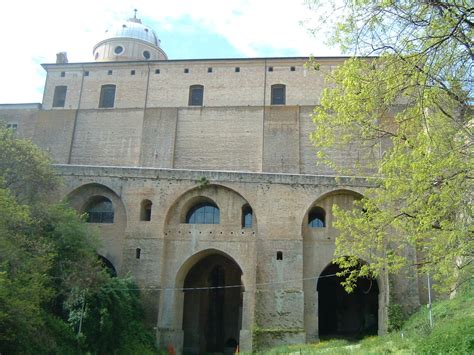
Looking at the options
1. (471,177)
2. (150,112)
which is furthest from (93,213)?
(471,177)

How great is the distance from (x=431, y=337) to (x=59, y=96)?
86.7 ft

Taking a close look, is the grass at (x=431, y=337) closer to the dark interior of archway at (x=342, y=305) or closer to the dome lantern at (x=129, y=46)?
the dark interior of archway at (x=342, y=305)

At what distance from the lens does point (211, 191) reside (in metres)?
23.4

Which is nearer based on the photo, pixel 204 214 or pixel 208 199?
pixel 208 199

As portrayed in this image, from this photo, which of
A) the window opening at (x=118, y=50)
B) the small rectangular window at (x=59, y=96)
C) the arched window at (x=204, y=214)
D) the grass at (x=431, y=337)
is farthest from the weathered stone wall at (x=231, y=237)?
the window opening at (x=118, y=50)

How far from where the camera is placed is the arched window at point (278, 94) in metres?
30.6

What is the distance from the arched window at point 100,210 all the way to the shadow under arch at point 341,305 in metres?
9.95

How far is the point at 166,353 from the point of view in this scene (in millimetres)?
21141

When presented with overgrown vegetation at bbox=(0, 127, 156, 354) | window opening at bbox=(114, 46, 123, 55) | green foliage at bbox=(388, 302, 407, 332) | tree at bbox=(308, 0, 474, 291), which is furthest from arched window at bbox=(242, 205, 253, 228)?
window opening at bbox=(114, 46, 123, 55)

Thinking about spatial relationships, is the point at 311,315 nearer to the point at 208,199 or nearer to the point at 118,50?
the point at 208,199

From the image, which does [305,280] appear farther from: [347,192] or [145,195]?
[145,195]

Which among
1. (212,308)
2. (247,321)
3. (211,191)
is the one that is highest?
(211,191)

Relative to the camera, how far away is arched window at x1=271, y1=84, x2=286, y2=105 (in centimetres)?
3059

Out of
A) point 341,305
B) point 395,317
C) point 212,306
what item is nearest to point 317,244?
point 395,317
